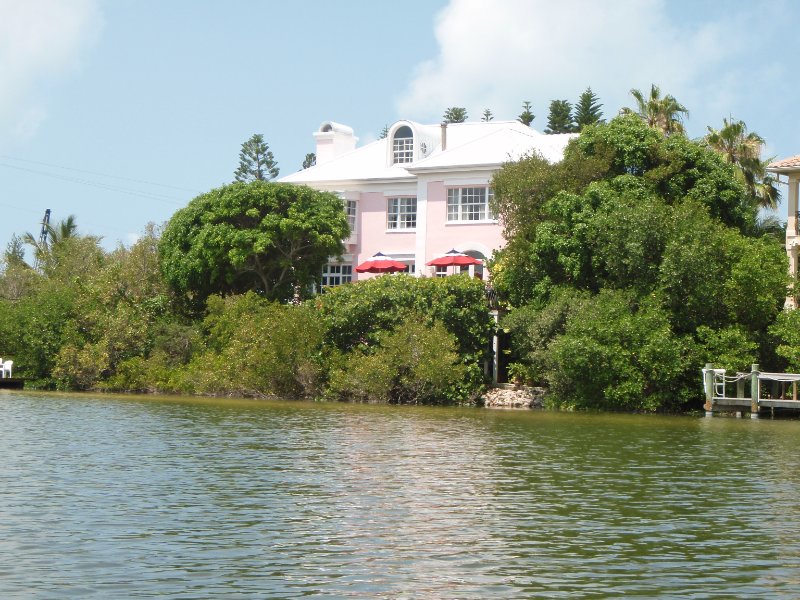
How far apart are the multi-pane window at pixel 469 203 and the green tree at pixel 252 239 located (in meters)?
5.01

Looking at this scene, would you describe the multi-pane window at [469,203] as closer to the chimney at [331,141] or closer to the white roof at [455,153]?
the white roof at [455,153]

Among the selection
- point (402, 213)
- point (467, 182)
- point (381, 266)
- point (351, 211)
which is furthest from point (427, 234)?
point (351, 211)

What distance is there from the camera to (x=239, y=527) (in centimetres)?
1454

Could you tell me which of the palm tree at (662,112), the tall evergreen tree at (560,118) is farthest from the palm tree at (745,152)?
the tall evergreen tree at (560,118)

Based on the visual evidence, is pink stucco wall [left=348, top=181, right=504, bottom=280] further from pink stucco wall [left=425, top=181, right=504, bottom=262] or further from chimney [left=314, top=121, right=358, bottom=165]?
chimney [left=314, top=121, right=358, bottom=165]

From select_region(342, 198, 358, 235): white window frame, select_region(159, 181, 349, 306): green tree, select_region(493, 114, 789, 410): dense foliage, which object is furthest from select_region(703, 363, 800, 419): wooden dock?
select_region(342, 198, 358, 235): white window frame

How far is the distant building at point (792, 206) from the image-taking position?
43.0 metres

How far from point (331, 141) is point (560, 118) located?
910 inches

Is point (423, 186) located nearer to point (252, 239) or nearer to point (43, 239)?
point (252, 239)

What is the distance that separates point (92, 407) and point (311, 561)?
25.8m

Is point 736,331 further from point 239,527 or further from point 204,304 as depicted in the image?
point 239,527

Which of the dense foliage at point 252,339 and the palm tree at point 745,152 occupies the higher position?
the palm tree at point 745,152

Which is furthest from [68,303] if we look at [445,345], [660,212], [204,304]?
[660,212]

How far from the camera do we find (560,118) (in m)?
80.8
